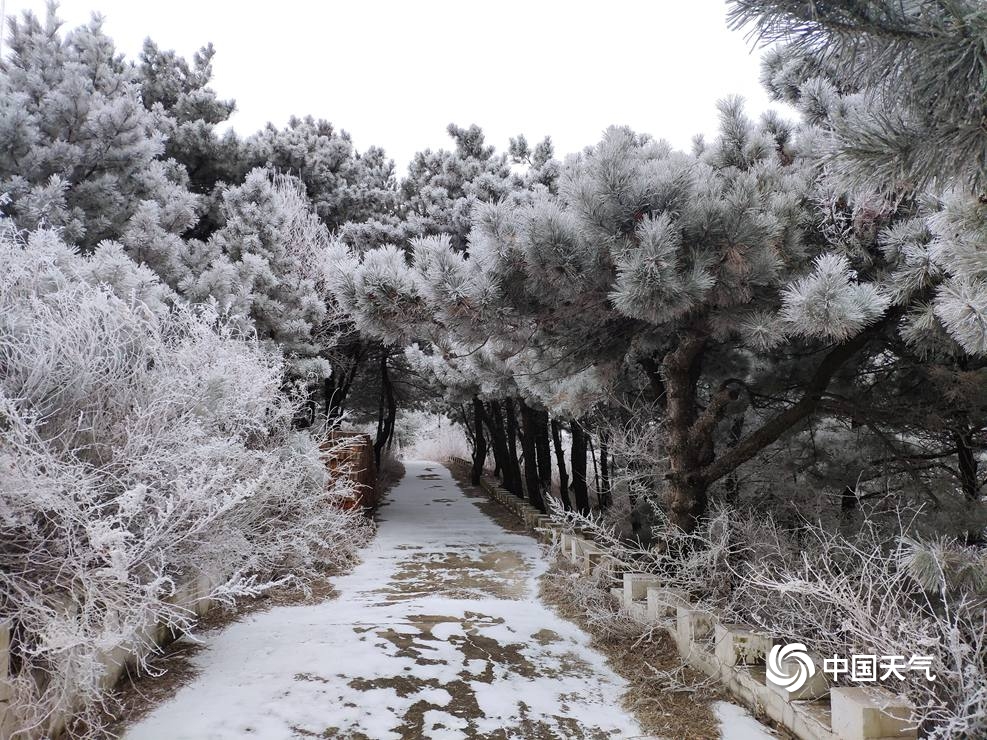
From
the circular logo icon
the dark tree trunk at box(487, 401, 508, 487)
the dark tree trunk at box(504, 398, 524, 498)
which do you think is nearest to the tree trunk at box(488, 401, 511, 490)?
the dark tree trunk at box(487, 401, 508, 487)

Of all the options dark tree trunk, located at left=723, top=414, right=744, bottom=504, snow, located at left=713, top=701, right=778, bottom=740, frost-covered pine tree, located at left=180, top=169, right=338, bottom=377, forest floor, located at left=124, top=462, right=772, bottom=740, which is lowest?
snow, located at left=713, top=701, right=778, bottom=740

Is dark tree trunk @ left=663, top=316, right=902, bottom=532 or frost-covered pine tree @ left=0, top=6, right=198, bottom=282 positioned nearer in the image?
dark tree trunk @ left=663, top=316, right=902, bottom=532

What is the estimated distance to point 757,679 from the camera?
3.11m

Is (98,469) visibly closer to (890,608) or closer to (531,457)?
(890,608)

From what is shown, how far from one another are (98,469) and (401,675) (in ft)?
5.98

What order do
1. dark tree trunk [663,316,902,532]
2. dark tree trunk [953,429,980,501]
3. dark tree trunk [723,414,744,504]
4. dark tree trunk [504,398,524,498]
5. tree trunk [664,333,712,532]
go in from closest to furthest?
dark tree trunk [663,316,902,532] → tree trunk [664,333,712,532] → dark tree trunk [953,429,980,501] → dark tree trunk [723,414,744,504] → dark tree trunk [504,398,524,498]

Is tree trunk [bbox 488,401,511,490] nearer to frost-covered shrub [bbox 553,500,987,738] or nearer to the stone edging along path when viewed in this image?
the stone edging along path

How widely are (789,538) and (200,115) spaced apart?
32.8ft

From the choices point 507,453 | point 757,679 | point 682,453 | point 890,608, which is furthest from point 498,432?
point 890,608

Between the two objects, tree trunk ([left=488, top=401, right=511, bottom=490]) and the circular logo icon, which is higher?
tree trunk ([left=488, top=401, right=511, bottom=490])

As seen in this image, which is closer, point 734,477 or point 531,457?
point 734,477

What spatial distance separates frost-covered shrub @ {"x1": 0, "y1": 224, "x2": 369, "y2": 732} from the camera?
2250 mm

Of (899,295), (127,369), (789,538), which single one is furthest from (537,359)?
(127,369)

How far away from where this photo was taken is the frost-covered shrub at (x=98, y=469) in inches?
88.6
